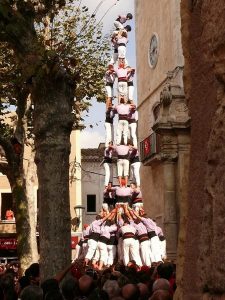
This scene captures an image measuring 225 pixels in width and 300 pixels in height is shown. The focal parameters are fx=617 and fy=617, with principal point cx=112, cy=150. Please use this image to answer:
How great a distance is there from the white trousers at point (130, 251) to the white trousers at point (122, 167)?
3.19 meters

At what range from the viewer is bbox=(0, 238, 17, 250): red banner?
35.2 m

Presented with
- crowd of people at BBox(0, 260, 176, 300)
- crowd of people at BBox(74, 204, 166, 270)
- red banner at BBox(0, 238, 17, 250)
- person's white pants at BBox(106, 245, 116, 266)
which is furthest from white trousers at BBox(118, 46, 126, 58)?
red banner at BBox(0, 238, 17, 250)

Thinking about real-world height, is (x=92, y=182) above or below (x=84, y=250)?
above

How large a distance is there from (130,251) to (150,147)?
298 inches

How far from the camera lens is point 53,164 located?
6961 mm

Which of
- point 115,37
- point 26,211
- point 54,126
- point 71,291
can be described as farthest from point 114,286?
point 115,37

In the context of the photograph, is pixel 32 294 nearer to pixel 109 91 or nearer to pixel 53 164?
pixel 53 164

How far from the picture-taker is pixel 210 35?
10.1 feet

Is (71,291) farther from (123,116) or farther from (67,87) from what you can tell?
(123,116)

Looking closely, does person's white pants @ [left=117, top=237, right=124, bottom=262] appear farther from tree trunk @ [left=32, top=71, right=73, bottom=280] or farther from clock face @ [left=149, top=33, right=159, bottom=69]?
clock face @ [left=149, top=33, right=159, bottom=69]

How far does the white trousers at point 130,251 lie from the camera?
16888 mm

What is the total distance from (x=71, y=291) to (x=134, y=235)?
1163 centimetres

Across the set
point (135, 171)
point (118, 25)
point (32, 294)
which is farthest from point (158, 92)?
point (32, 294)

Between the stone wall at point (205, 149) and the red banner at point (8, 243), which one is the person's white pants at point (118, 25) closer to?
the red banner at point (8, 243)
